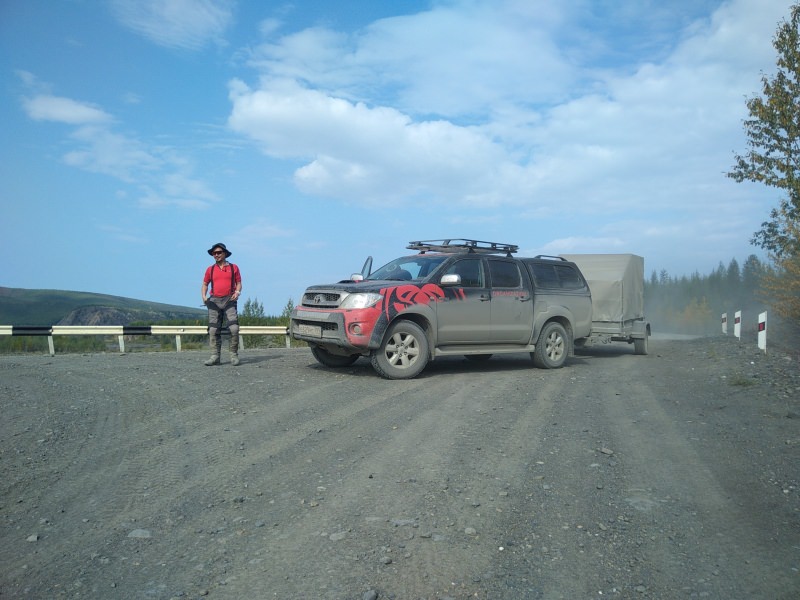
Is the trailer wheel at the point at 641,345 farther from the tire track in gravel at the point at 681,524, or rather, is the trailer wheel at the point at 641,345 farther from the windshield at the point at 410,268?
the tire track in gravel at the point at 681,524

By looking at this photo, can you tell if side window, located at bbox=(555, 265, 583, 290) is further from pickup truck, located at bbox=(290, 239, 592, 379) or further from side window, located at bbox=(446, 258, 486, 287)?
side window, located at bbox=(446, 258, 486, 287)

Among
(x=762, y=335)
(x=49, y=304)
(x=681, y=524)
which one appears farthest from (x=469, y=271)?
(x=49, y=304)

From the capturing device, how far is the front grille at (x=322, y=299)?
9.35 meters

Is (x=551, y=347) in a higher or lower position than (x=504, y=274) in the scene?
lower

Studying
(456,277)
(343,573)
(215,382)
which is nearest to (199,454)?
(343,573)

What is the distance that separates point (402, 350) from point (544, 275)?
148 inches

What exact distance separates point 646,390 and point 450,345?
9.89ft

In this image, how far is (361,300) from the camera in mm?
9031

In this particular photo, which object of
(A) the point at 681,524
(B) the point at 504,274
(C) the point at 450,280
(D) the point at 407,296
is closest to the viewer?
(A) the point at 681,524

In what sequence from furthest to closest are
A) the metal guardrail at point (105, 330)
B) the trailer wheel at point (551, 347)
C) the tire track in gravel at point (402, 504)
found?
the metal guardrail at point (105, 330) < the trailer wheel at point (551, 347) < the tire track in gravel at point (402, 504)

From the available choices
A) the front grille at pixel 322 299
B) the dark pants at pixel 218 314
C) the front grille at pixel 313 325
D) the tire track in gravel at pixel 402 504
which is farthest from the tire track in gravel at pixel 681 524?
the dark pants at pixel 218 314

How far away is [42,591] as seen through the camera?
2951mm

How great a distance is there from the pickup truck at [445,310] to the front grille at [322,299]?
2 centimetres

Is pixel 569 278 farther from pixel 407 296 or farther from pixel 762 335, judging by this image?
pixel 762 335
